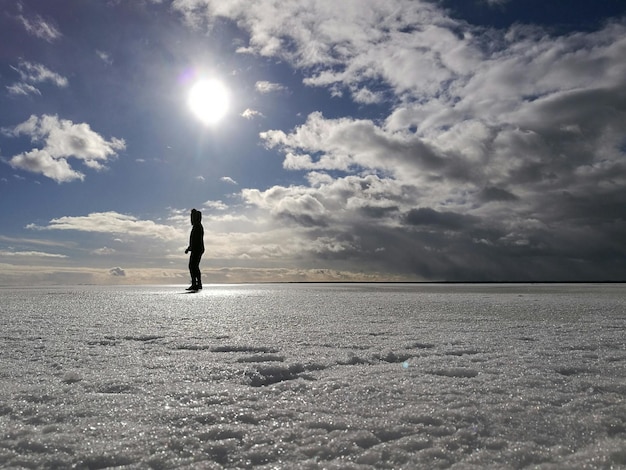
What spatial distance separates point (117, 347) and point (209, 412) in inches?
65.7

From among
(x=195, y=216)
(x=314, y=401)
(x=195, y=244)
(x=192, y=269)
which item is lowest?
(x=314, y=401)

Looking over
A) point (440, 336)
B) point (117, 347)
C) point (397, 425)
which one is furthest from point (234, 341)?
point (397, 425)

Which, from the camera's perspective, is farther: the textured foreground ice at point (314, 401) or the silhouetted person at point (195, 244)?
the silhouetted person at point (195, 244)

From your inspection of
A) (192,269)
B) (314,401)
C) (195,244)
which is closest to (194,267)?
(192,269)

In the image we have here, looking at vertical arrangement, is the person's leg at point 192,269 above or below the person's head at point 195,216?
below

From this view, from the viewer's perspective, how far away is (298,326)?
12.5ft

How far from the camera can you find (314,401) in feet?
5.36

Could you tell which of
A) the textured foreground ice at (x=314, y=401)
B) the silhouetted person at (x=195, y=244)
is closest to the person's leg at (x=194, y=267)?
the silhouetted person at (x=195, y=244)

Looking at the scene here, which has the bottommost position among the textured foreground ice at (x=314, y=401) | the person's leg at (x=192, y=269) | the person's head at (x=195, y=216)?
the textured foreground ice at (x=314, y=401)

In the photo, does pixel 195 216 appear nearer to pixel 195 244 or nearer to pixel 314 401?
pixel 195 244

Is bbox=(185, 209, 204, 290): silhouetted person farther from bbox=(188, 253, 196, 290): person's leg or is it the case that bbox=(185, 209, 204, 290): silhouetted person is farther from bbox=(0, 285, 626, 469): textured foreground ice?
bbox=(0, 285, 626, 469): textured foreground ice

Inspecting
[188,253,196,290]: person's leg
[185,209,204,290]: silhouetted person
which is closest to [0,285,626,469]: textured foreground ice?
[185,209,204,290]: silhouetted person

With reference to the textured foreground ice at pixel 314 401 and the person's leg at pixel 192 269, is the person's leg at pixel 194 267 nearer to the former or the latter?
the person's leg at pixel 192 269

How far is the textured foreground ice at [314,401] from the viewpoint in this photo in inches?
46.9
